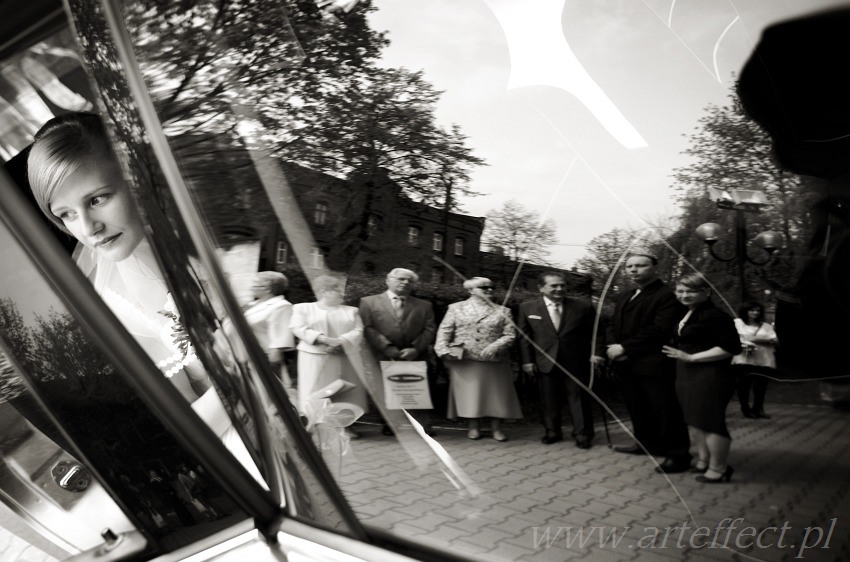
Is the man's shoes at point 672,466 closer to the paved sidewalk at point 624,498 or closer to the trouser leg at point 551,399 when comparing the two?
the paved sidewalk at point 624,498

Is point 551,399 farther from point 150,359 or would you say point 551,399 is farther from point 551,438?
point 150,359

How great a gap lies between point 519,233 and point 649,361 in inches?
7.4

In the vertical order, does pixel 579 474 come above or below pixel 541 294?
below

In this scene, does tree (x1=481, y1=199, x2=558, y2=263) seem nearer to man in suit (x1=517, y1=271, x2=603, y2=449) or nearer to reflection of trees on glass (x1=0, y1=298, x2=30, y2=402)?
man in suit (x1=517, y1=271, x2=603, y2=449)

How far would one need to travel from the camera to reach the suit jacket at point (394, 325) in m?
0.86

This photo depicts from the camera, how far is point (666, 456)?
72 centimetres

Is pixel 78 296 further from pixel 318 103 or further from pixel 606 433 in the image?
pixel 606 433

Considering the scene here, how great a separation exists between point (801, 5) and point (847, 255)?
21cm

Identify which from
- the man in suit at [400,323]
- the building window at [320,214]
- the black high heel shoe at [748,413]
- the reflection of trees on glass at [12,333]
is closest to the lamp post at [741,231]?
the black high heel shoe at [748,413]

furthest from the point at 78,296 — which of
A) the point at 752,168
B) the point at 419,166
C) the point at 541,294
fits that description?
the point at 752,168

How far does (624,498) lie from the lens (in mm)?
753

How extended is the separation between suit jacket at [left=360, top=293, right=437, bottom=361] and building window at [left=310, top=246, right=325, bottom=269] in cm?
7

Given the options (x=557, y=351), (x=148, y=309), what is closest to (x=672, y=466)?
(x=557, y=351)

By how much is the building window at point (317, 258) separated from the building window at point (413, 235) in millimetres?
131
